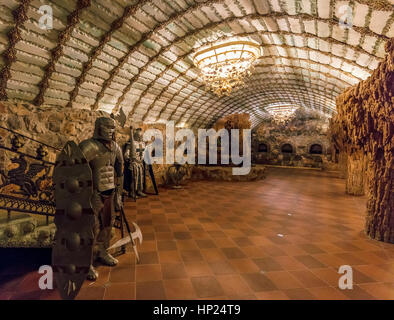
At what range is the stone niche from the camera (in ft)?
67.3

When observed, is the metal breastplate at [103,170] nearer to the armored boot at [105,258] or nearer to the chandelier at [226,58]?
the armored boot at [105,258]

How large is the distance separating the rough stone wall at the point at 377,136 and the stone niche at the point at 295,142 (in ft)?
53.7

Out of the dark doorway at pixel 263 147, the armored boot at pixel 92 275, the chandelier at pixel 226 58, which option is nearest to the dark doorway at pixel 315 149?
the dark doorway at pixel 263 147

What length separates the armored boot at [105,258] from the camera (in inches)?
129

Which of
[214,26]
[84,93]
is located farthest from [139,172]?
[214,26]

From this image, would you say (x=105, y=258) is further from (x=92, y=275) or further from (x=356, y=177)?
(x=356, y=177)

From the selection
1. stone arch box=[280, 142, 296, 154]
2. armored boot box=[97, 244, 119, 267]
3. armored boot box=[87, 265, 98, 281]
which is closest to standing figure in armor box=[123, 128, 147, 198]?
armored boot box=[97, 244, 119, 267]

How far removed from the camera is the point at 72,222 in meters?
2.40

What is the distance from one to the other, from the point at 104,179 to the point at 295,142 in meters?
22.0

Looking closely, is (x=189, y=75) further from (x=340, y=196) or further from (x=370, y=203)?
(x=340, y=196)

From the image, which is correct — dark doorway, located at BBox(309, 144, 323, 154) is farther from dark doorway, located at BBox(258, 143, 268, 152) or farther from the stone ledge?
the stone ledge

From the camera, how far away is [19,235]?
3275 mm

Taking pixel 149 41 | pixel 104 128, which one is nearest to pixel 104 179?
pixel 104 128
